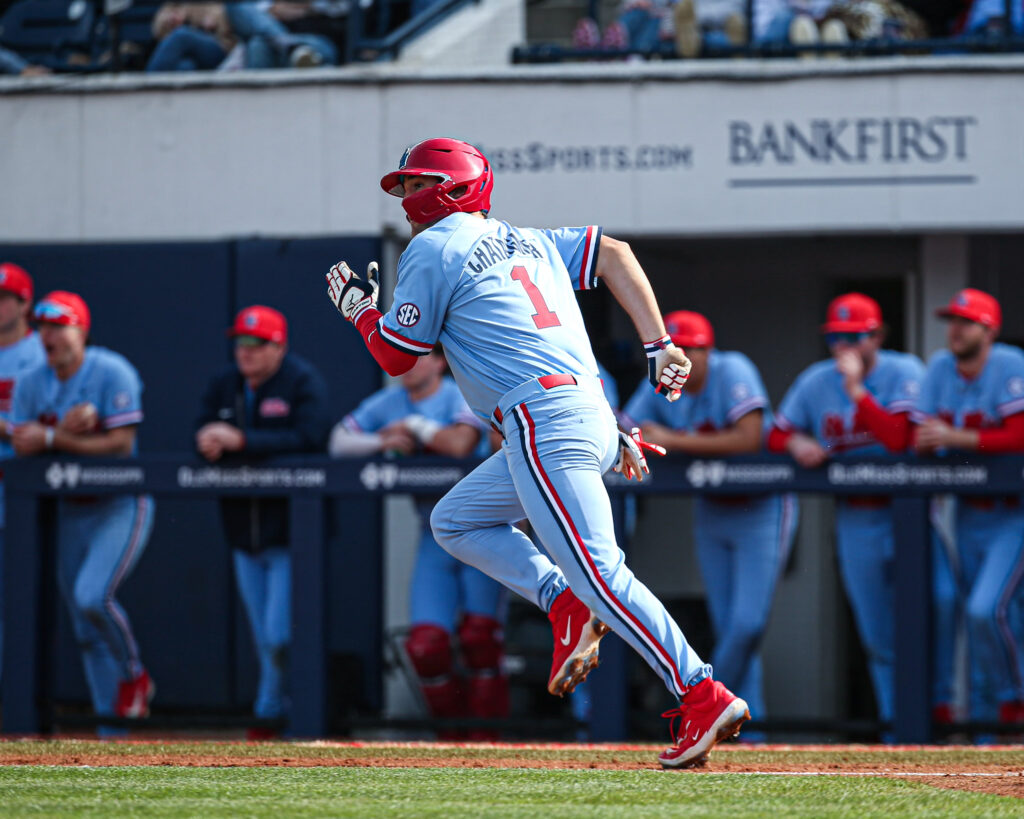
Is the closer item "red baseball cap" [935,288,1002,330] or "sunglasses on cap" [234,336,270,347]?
"red baseball cap" [935,288,1002,330]

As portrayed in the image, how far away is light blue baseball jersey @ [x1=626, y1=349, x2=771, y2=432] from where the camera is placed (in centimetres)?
693

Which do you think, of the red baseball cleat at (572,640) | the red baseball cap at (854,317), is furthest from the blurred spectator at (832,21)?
the red baseball cleat at (572,640)

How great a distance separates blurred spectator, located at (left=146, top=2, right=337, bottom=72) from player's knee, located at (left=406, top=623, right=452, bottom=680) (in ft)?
12.4

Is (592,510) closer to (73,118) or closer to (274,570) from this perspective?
(274,570)

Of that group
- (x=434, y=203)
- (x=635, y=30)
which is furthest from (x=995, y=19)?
(x=434, y=203)

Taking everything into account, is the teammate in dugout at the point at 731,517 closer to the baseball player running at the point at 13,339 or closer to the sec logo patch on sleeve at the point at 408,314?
the sec logo patch on sleeve at the point at 408,314

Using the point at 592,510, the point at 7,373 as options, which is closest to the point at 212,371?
the point at 7,373

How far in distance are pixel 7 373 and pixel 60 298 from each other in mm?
817

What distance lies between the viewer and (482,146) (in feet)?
29.2

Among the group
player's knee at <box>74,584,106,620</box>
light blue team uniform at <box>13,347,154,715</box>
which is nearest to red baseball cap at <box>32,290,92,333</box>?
light blue team uniform at <box>13,347,154,715</box>

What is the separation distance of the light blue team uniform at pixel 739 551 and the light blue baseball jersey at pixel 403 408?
1.15 meters

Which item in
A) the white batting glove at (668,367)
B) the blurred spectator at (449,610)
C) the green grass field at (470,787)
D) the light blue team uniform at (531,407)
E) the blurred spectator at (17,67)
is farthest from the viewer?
the blurred spectator at (17,67)

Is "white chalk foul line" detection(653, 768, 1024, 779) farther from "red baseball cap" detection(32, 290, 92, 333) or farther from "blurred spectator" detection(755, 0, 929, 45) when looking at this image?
"blurred spectator" detection(755, 0, 929, 45)

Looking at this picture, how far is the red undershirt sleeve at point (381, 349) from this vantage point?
4.24m
